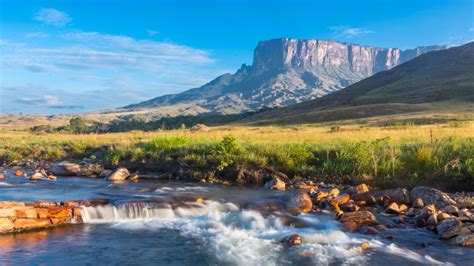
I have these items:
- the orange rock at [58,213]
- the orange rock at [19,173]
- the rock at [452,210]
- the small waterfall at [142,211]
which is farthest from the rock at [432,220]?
the orange rock at [19,173]

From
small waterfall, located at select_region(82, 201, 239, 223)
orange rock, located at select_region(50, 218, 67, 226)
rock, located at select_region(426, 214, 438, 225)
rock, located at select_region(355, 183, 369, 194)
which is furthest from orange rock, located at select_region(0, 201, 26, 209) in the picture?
rock, located at select_region(426, 214, 438, 225)

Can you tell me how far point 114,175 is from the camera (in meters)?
21.9

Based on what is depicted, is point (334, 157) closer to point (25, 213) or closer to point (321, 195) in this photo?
point (321, 195)

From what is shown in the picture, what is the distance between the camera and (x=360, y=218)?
1368 centimetres

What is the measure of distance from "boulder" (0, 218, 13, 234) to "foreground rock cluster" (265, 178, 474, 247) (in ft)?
29.4

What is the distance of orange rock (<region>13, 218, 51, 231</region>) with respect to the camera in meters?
13.1

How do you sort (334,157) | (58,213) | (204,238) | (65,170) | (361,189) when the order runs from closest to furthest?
(204,238), (58,213), (361,189), (334,157), (65,170)

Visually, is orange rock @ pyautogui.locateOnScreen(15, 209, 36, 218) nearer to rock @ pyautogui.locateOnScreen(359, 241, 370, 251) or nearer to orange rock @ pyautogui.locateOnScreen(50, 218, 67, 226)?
orange rock @ pyautogui.locateOnScreen(50, 218, 67, 226)

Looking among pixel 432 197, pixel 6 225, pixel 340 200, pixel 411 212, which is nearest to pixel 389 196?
pixel 432 197

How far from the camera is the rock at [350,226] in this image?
13.1 meters

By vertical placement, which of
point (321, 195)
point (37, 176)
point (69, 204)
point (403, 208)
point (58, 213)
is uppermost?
point (37, 176)

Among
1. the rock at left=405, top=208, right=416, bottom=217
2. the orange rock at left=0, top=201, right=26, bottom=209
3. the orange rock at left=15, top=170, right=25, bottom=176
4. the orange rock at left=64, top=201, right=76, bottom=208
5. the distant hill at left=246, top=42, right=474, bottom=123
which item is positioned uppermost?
the distant hill at left=246, top=42, right=474, bottom=123

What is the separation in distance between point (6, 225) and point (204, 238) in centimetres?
588

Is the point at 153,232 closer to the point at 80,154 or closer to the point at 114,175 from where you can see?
the point at 114,175
